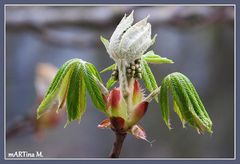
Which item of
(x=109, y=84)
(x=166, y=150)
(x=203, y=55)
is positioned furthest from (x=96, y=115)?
(x=109, y=84)

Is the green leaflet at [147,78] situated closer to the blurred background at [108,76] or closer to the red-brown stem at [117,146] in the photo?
the red-brown stem at [117,146]

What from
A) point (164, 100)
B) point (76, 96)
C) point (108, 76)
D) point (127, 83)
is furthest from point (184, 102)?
point (108, 76)

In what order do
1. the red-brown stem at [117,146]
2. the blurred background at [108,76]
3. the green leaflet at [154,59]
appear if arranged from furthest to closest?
1. the blurred background at [108,76]
2. the green leaflet at [154,59]
3. the red-brown stem at [117,146]

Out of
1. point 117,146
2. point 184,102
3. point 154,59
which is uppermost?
point 154,59

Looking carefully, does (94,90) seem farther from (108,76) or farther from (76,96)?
(108,76)

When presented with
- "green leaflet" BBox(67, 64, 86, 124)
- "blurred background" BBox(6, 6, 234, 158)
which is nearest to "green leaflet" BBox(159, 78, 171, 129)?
"green leaflet" BBox(67, 64, 86, 124)

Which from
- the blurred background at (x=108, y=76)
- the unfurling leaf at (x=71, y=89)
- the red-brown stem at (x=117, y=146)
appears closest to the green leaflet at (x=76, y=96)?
the unfurling leaf at (x=71, y=89)
